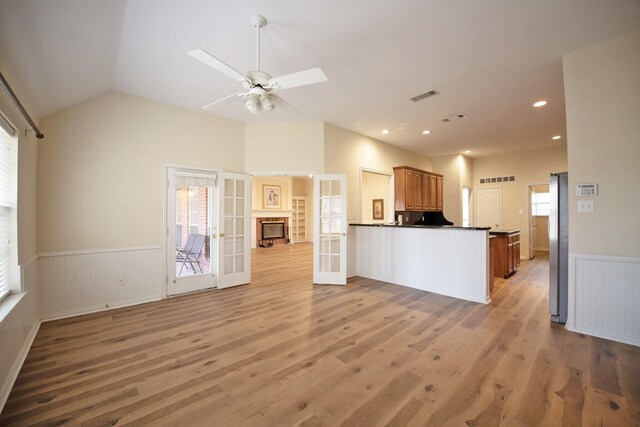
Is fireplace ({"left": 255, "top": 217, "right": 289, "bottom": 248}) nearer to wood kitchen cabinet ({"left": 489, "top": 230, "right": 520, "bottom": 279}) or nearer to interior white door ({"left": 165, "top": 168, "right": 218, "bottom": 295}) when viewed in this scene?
interior white door ({"left": 165, "top": 168, "right": 218, "bottom": 295})

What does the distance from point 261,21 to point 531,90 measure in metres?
3.69

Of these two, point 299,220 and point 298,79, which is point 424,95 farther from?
point 299,220

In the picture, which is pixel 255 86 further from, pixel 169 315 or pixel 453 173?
pixel 453 173

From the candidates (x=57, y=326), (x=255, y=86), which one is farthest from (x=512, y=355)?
(x=57, y=326)

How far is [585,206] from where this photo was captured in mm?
2793

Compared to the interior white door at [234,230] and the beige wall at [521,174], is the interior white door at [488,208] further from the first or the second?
the interior white door at [234,230]

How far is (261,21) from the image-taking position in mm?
2293

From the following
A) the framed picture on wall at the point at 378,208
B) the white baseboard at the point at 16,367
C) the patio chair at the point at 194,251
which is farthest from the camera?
the framed picture on wall at the point at 378,208

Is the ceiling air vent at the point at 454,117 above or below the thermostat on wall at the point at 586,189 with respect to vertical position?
above

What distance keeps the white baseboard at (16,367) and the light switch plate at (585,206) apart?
5.14 metres

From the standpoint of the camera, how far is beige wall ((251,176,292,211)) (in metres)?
10.3

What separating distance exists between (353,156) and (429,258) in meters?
2.49

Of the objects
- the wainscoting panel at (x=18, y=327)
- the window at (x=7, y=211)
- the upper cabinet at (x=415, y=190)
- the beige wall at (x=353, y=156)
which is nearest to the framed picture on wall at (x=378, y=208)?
the upper cabinet at (x=415, y=190)

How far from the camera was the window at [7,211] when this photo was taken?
2.22m
